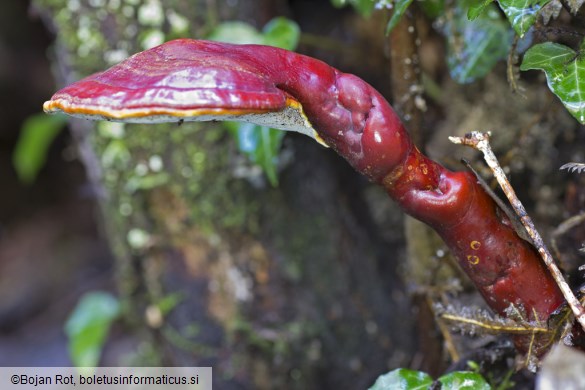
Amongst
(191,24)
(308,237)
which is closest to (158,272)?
(308,237)

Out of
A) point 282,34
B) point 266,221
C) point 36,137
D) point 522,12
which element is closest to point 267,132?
point 282,34

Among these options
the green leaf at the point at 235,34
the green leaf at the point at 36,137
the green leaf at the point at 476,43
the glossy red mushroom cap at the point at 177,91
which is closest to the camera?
the glossy red mushroom cap at the point at 177,91

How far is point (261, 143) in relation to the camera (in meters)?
1.48

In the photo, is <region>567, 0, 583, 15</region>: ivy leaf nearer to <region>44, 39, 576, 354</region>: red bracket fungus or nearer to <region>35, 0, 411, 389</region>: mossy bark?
<region>44, 39, 576, 354</region>: red bracket fungus

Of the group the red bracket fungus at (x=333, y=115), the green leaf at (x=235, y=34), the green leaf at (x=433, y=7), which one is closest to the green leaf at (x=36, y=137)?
the green leaf at (x=235, y=34)

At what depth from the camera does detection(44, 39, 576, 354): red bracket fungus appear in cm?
71

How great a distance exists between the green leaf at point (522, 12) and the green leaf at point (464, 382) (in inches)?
23.3

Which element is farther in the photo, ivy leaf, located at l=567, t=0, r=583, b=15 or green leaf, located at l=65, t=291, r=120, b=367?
green leaf, located at l=65, t=291, r=120, b=367

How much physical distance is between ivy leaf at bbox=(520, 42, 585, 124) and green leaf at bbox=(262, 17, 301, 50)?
0.66m

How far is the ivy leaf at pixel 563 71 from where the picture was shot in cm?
89

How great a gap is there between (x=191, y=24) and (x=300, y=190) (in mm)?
645

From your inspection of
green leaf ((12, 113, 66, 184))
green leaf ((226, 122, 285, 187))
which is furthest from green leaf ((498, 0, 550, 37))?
green leaf ((12, 113, 66, 184))

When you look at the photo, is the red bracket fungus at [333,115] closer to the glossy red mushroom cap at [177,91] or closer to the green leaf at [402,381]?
the glossy red mushroom cap at [177,91]

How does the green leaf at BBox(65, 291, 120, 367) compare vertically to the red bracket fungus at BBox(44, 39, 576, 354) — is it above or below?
below
